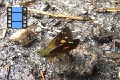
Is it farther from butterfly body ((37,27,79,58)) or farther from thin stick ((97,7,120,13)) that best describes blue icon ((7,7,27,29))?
thin stick ((97,7,120,13))

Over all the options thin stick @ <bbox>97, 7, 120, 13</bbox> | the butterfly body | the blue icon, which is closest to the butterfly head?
the butterfly body

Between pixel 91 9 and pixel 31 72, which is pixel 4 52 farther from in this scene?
pixel 91 9

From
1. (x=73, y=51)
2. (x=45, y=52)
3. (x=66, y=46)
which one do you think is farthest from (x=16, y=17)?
(x=66, y=46)

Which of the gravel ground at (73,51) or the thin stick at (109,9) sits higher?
the thin stick at (109,9)

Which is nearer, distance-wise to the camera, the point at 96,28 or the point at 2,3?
the point at 96,28

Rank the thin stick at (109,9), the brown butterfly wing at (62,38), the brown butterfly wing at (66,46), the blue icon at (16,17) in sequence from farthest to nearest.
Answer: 1. the thin stick at (109,9)
2. the blue icon at (16,17)
3. the brown butterfly wing at (62,38)
4. the brown butterfly wing at (66,46)

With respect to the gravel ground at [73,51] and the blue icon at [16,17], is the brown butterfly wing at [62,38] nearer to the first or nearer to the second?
the gravel ground at [73,51]

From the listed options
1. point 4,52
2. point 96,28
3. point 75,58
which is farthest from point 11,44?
point 96,28

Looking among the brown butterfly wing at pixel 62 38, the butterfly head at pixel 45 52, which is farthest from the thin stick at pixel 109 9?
the butterfly head at pixel 45 52
